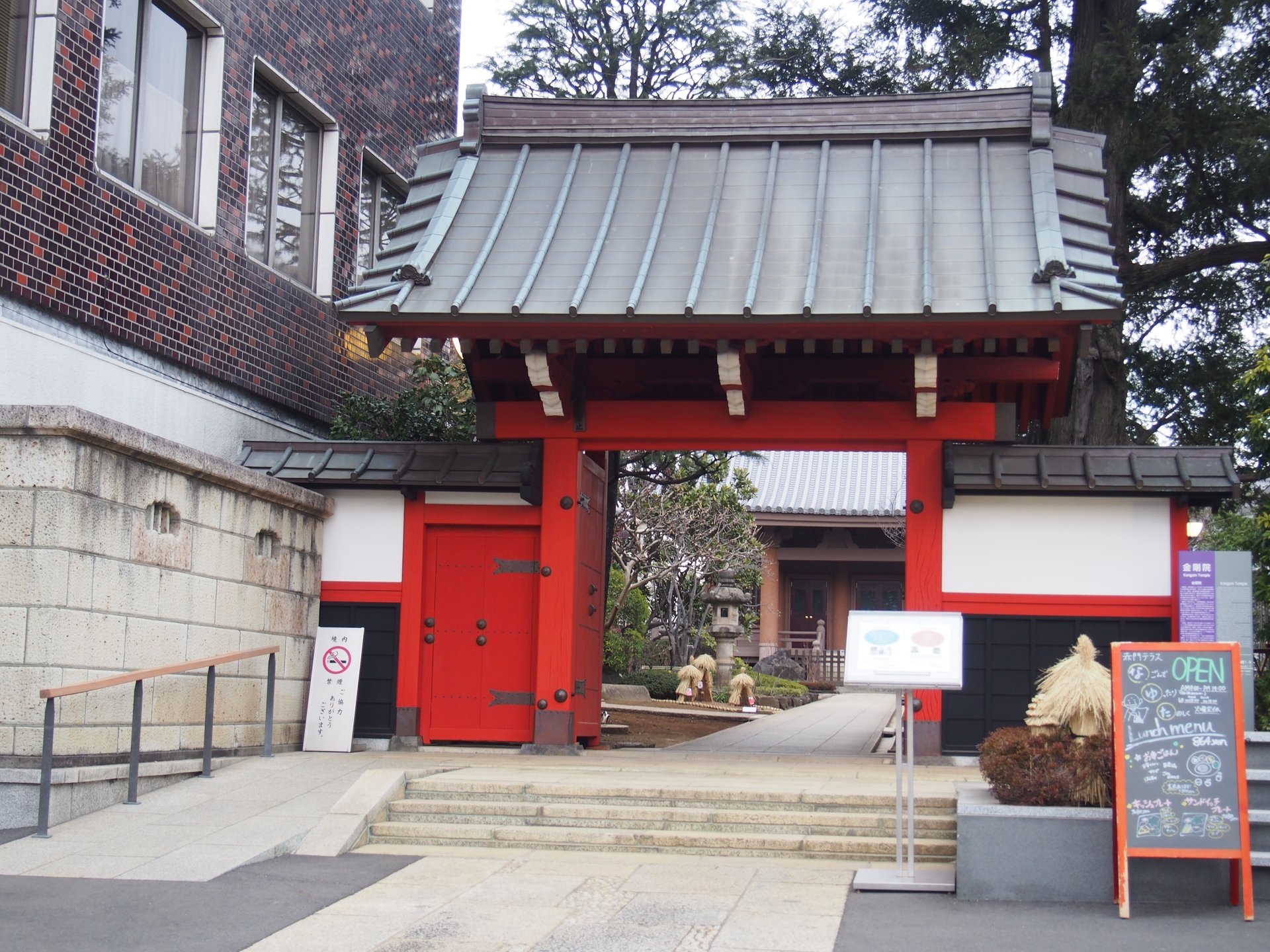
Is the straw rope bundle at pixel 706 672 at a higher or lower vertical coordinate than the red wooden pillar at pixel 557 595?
lower

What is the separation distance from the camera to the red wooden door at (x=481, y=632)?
1227 centimetres

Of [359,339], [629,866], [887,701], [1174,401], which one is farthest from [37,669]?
[887,701]

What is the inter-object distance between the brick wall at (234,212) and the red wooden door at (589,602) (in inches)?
129

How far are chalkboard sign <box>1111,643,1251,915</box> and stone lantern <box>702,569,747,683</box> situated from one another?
62.1 feet

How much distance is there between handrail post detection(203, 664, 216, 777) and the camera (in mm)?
9695

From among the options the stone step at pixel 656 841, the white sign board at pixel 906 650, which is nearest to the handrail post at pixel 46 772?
the stone step at pixel 656 841

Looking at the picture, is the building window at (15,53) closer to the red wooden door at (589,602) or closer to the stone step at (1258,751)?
the red wooden door at (589,602)

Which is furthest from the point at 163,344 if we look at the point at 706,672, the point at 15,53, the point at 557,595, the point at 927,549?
the point at 706,672

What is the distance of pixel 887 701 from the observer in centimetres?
2733

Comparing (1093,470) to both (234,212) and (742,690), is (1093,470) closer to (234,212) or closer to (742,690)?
(234,212)

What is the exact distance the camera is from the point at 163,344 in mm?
11492

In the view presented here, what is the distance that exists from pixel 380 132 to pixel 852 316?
7.84 meters

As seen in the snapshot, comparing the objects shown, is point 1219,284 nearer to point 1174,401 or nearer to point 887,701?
point 1174,401

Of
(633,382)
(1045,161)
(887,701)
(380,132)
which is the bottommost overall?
(887,701)
